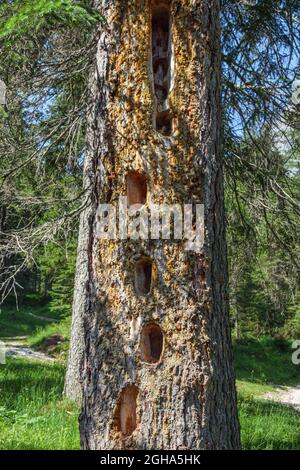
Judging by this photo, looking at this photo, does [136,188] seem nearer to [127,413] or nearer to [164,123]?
[164,123]

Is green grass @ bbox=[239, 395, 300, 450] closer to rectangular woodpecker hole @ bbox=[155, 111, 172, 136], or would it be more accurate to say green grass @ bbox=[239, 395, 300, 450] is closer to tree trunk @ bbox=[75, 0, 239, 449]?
tree trunk @ bbox=[75, 0, 239, 449]

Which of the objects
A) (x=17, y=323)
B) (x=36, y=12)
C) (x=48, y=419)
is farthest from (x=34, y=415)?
(x=17, y=323)

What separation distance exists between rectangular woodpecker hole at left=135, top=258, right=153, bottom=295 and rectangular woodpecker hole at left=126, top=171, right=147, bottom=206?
42 centimetres

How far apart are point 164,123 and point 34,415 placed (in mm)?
3333

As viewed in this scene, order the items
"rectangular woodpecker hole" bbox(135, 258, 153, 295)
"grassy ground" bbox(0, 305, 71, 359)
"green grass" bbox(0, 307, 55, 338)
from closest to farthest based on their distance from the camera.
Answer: "rectangular woodpecker hole" bbox(135, 258, 153, 295) < "grassy ground" bbox(0, 305, 71, 359) < "green grass" bbox(0, 307, 55, 338)

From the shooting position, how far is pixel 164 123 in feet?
11.8

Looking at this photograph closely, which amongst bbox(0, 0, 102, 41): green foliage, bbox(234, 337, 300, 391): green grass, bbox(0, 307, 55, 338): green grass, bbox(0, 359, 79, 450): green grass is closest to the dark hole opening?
bbox(0, 359, 79, 450): green grass

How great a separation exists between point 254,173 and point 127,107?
127 inches

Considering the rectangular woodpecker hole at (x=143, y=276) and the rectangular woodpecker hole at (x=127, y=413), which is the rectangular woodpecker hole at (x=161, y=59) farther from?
the rectangular woodpecker hole at (x=127, y=413)

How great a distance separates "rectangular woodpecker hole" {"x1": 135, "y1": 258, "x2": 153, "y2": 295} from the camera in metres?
3.43

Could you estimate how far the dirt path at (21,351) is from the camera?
13908 mm

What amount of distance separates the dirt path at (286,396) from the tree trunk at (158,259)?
1078 cm

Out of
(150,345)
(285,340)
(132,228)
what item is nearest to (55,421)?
(150,345)

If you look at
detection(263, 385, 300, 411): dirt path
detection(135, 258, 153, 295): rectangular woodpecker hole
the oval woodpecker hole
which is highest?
detection(135, 258, 153, 295): rectangular woodpecker hole
